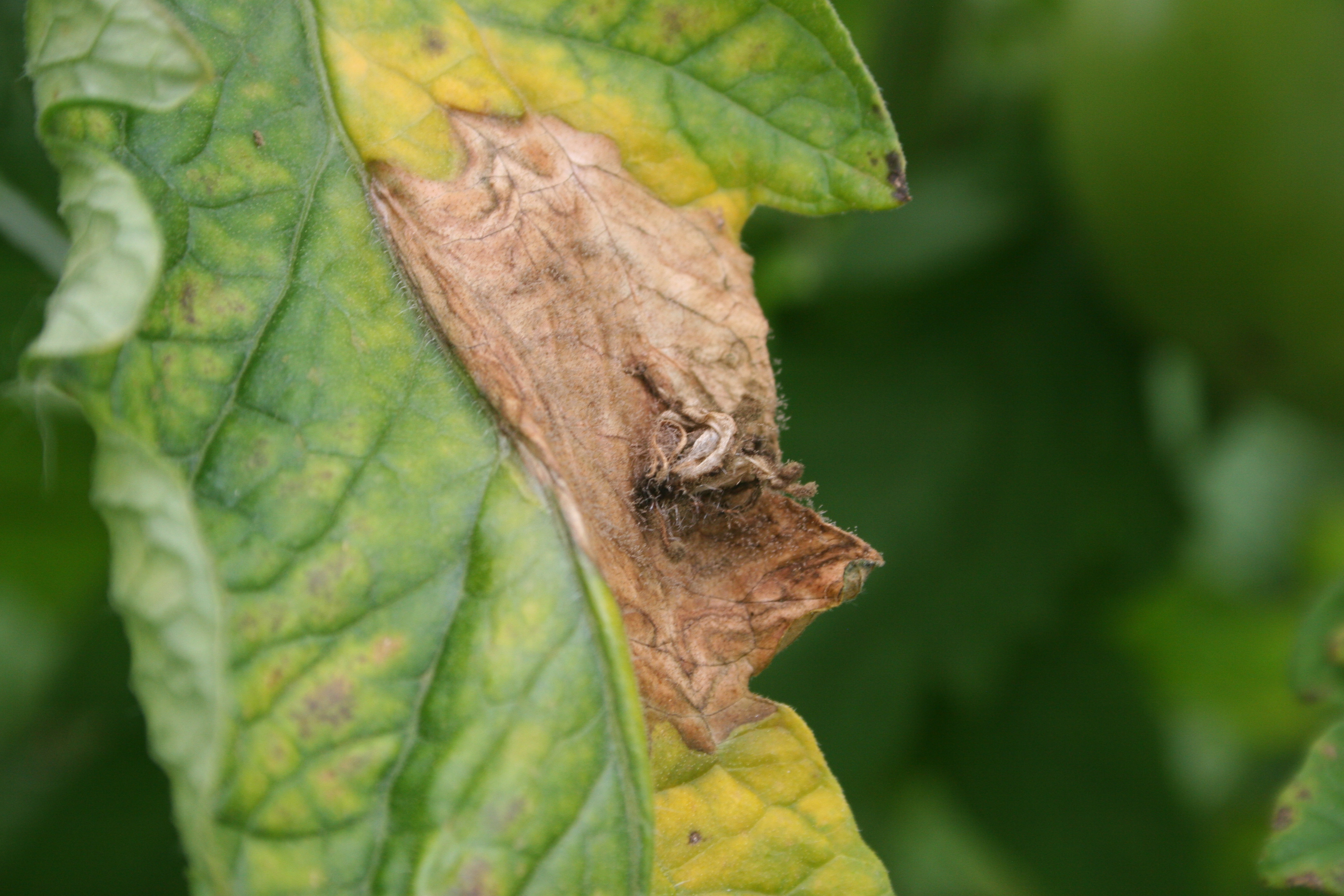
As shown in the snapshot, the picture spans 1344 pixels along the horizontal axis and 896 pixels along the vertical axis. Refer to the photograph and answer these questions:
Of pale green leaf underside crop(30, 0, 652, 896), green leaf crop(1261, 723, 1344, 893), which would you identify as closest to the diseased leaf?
pale green leaf underside crop(30, 0, 652, 896)

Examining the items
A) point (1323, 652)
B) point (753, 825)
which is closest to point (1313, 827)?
point (1323, 652)

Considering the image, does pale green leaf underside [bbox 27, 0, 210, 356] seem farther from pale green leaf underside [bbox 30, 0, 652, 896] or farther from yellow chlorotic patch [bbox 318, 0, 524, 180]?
yellow chlorotic patch [bbox 318, 0, 524, 180]

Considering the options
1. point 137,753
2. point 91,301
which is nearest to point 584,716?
point 91,301

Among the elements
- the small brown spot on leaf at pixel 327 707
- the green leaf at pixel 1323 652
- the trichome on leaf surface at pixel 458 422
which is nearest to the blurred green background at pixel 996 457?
the green leaf at pixel 1323 652

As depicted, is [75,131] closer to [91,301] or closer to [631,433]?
[91,301]

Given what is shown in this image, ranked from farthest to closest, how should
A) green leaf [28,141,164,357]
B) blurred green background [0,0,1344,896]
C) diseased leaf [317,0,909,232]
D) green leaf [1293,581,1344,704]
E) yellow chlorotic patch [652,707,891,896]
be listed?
1. blurred green background [0,0,1344,896]
2. green leaf [1293,581,1344,704]
3. diseased leaf [317,0,909,232]
4. yellow chlorotic patch [652,707,891,896]
5. green leaf [28,141,164,357]

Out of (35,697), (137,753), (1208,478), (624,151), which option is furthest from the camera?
(1208,478)

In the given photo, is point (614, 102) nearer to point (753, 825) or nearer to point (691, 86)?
point (691, 86)
